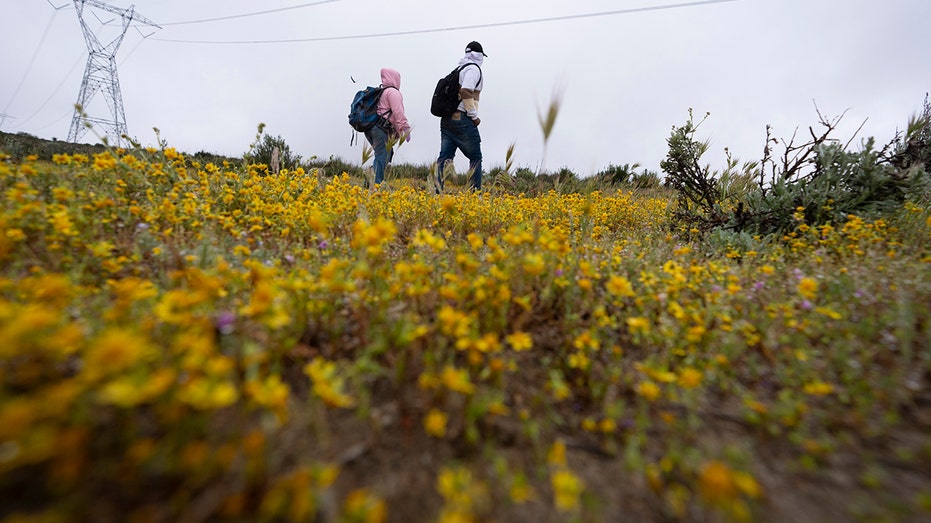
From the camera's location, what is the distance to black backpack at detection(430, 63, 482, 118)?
6184 mm

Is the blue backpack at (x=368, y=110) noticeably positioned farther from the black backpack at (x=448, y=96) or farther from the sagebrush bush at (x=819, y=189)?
the sagebrush bush at (x=819, y=189)

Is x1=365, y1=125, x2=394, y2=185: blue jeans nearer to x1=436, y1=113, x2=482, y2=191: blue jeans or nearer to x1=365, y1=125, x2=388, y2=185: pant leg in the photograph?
x1=365, y1=125, x2=388, y2=185: pant leg

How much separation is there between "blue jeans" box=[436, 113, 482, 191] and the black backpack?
0.49 ft

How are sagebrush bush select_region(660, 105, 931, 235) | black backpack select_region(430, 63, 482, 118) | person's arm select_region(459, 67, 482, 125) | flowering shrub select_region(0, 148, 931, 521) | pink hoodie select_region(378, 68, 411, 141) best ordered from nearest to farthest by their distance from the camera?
flowering shrub select_region(0, 148, 931, 521) < sagebrush bush select_region(660, 105, 931, 235) < person's arm select_region(459, 67, 482, 125) < black backpack select_region(430, 63, 482, 118) < pink hoodie select_region(378, 68, 411, 141)

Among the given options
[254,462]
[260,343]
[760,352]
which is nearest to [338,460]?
[254,462]

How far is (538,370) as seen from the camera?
5.87ft

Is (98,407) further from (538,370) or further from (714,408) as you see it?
(714,408)

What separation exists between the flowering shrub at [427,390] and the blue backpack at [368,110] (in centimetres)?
439

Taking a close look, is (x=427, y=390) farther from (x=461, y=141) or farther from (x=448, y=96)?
(x=448, y=96)

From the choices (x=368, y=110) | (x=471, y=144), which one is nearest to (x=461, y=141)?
(x=471, y=144)

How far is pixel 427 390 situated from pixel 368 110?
613 centimetres

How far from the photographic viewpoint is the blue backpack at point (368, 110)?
21.3 ft

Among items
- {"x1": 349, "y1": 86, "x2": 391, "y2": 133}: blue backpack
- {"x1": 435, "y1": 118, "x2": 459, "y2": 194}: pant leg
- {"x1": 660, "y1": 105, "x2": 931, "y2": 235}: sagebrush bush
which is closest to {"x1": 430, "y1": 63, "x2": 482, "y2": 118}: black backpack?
{"x1": 435, "y1": 118, "x2": 459, "y2": 194}: pant leg

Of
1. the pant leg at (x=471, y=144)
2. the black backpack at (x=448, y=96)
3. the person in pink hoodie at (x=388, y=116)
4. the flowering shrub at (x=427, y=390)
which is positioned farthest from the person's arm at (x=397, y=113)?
the flowering shrub at (x=427, y=390)
